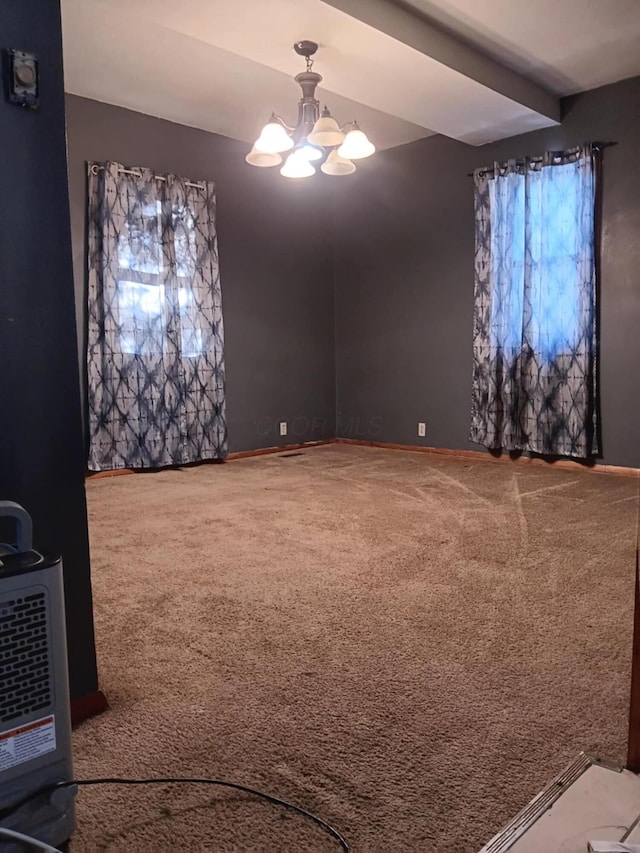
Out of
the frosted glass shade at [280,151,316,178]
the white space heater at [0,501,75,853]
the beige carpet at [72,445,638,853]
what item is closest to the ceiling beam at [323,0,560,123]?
the frosted glass shade at [280,151,316,178]

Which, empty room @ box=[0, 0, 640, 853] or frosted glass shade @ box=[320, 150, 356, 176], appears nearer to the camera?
empty room @ box=[0, 0, 640, 853]

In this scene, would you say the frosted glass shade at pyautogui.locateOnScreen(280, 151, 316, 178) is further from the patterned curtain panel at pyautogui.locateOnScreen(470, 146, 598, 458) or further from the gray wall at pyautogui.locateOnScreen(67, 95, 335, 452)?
the patterned curtain panel at pyautogui.locateOnScreen(470, 146, 598, 458)

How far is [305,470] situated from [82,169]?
2.61 meters

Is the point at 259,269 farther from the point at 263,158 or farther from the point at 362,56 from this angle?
the point at 362,56

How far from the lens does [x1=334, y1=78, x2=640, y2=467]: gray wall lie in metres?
4.21

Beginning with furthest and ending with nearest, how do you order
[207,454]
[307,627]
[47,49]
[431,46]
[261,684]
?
[207,454], [431,46], [307,627], [261,684], [47,49]

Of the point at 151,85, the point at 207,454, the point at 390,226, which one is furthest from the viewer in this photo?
the point at 390,226

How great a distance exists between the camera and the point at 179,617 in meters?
2.03

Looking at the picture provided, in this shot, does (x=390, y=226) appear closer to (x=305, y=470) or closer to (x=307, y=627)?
(x=305, y=470)

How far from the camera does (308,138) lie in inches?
127

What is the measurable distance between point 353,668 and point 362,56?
3151 millimetres

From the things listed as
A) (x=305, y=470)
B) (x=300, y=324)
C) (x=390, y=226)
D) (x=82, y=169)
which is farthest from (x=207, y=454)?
(x=390, y=226)

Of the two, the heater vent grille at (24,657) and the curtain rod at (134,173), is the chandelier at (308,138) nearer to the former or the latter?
the curtain rod at (134,173)

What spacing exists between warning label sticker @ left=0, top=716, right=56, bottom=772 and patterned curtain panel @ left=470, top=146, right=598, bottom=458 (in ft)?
13.3
